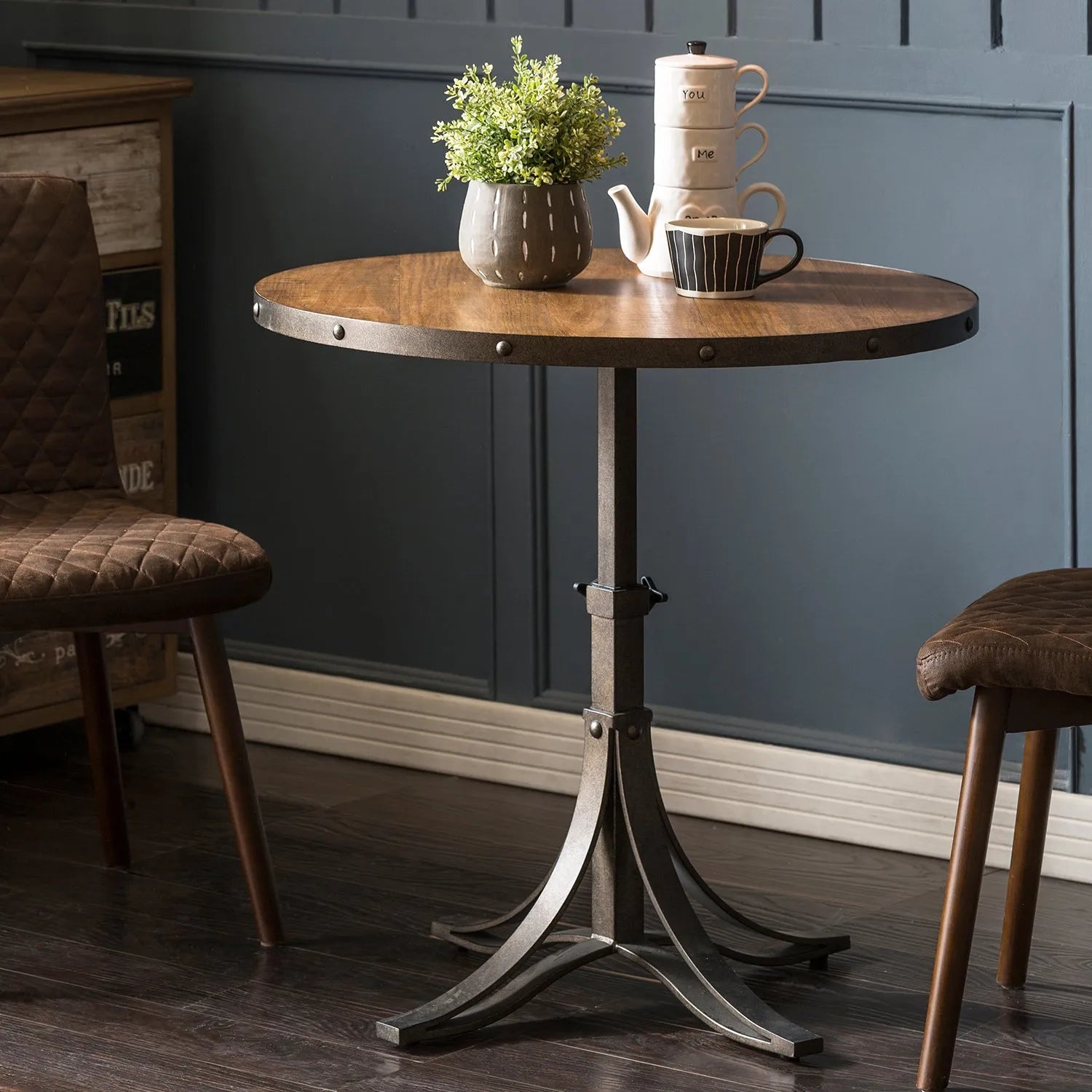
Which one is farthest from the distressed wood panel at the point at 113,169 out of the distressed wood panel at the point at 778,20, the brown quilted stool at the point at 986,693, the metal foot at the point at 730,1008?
the brown quilted stool at the point at 986,693

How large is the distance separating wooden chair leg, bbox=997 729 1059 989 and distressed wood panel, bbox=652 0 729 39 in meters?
1.04

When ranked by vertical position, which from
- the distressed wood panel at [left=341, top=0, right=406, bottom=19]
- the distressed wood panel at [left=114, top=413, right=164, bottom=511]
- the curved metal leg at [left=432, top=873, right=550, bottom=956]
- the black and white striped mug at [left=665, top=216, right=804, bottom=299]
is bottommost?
the curved metal leg at [left=432, top=873, right=550, bottom=956]

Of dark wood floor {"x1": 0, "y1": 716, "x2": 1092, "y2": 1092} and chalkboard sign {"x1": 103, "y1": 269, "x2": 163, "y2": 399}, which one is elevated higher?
chalkboard sign {"x1": 103, "y1": 269, "x2": 163, "y2": 399}

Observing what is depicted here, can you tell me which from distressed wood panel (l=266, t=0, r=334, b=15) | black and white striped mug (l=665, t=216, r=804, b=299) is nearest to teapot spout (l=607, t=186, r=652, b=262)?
black and white striped mug (l=665, t=216, r=804, b=299)

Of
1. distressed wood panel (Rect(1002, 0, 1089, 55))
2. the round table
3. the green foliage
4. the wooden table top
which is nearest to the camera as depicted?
the wooden table top

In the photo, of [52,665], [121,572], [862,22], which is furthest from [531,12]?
[52,665]

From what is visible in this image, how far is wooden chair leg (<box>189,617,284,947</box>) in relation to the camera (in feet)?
7.45

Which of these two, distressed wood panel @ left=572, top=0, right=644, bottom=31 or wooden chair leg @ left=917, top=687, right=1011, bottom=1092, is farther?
distressed wood panel @ left=572, top=0, right=644, bottom=31

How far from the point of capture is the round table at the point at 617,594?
185 centimetres

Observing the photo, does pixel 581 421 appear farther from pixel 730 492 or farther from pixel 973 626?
pixel 973 626

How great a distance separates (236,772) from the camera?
2.29m

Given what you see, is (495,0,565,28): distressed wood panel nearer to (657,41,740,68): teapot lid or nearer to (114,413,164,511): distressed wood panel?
(657,41,740,68): teapot lid

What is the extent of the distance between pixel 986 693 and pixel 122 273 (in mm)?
1607

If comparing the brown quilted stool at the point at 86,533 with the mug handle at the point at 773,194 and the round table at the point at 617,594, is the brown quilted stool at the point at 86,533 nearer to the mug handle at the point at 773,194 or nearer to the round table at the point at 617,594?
the round table at the point at 617,594
